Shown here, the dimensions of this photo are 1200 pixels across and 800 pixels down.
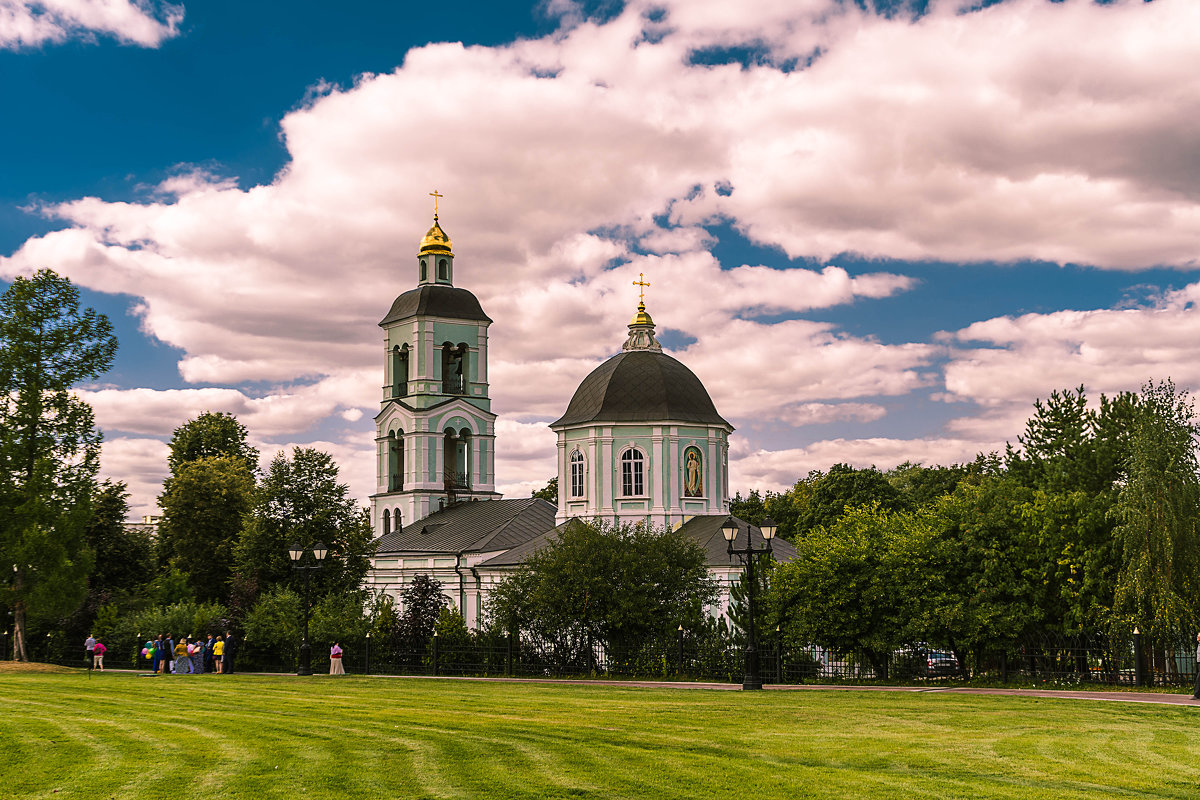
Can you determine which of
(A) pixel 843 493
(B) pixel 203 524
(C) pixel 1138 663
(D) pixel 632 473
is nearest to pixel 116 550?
(B) pixel 203 524

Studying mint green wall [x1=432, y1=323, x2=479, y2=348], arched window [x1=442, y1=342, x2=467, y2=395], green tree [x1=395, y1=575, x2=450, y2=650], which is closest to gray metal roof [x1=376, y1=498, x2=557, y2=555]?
green tree [x1=395, y1=575, x2=450, y2=650]

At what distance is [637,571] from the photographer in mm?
35562

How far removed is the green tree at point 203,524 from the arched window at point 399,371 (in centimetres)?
1092

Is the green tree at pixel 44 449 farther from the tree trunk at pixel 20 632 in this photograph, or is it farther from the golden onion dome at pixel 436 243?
the golden onion dome at pixel 436 243

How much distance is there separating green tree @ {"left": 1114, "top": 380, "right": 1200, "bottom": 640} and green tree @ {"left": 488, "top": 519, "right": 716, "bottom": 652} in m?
12.3

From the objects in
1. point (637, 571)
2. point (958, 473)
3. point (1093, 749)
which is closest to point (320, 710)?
point (1093, 749)

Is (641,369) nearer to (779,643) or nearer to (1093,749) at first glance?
(779,643)

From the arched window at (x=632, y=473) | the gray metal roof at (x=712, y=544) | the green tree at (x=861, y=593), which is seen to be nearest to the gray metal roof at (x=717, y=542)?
the gray metal roof at (x=712, y=544)

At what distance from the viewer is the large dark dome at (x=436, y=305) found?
230ft

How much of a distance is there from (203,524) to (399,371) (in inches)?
608

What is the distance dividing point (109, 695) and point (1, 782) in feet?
41.1

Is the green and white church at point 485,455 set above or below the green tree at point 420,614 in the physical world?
above

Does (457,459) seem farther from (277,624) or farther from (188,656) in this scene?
(188,656)

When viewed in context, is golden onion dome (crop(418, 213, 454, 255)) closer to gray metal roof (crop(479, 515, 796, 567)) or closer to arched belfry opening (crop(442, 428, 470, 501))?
arched belfry opening (crop(442, 428, 470, 501))
